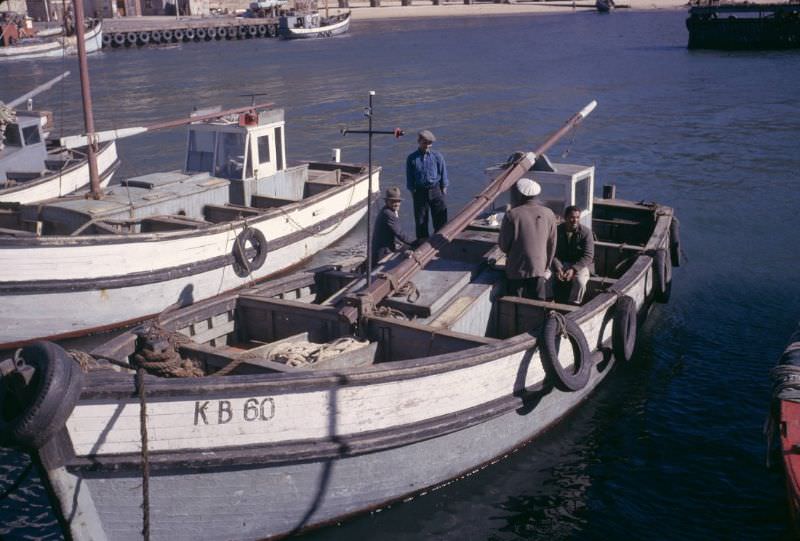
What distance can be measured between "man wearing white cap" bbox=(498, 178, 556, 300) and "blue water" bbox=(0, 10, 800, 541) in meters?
2.44

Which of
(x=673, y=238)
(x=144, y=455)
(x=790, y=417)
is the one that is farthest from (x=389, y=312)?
(x=673, y=238)

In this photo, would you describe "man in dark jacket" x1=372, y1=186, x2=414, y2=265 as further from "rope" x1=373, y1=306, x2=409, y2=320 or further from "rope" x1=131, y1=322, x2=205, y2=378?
"rope" x1=131, y1=322, x2=205, y2=378

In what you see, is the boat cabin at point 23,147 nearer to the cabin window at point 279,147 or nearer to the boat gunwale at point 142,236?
the cabin window at point 279,147

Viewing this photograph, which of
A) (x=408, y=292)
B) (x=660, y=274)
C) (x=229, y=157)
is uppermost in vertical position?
(x=229, y=157)

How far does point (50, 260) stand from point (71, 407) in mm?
7892

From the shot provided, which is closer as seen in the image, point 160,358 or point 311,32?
point 160,358

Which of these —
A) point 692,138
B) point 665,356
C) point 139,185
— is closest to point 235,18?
point 692,138

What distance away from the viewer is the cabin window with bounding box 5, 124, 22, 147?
2201 centimetres

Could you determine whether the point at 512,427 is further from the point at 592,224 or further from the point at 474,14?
the point at 474,14

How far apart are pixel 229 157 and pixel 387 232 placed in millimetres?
8210

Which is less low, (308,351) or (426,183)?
(426,183)

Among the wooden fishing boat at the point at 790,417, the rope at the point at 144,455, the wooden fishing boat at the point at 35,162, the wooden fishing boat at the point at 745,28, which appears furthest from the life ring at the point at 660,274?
the wooden fishing boat at the point at 745,28

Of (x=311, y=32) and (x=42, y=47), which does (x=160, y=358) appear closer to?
(x=42, y=47)

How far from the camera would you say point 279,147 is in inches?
783
